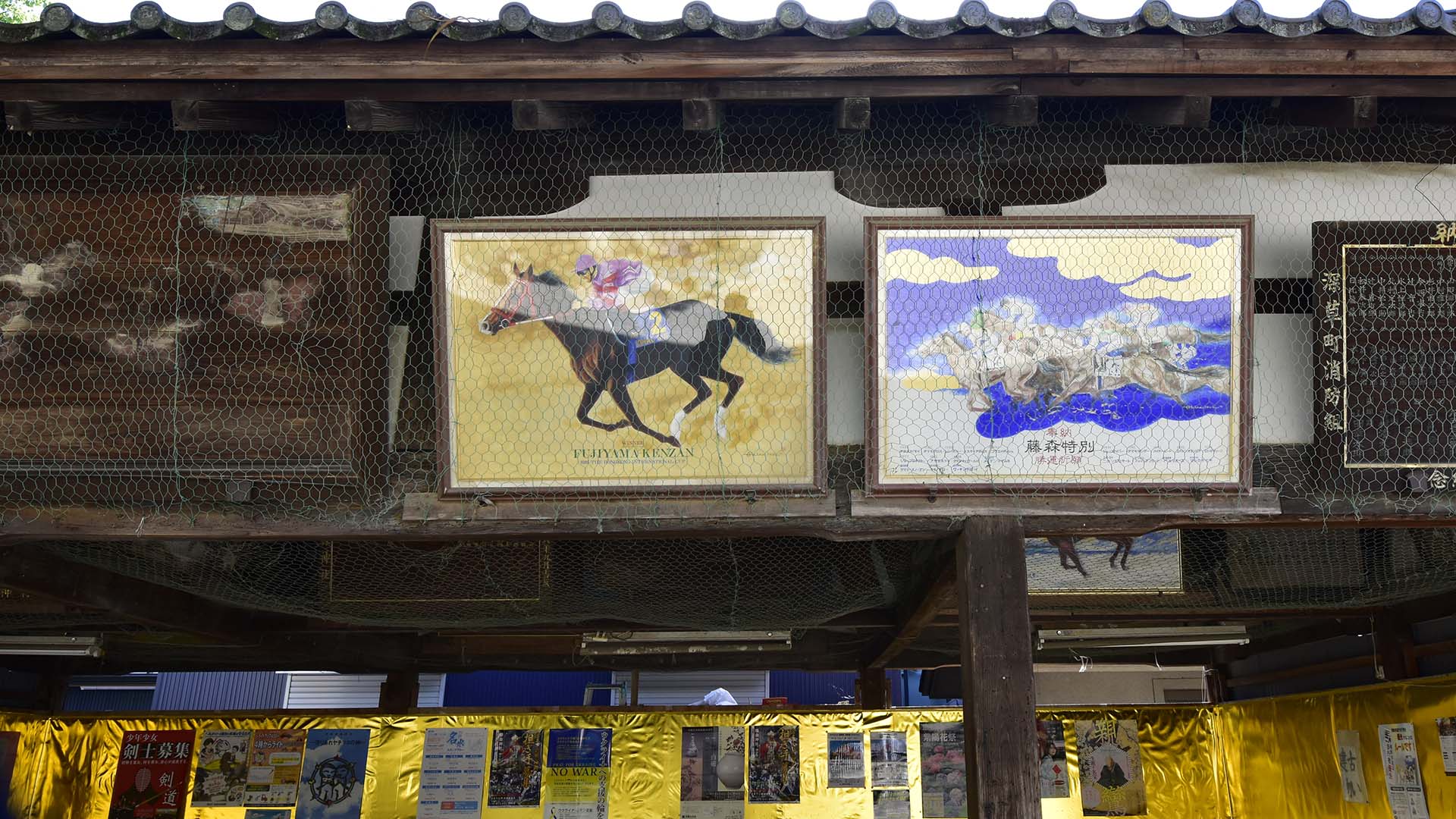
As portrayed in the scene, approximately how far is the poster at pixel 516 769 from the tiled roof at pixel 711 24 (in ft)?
19.7

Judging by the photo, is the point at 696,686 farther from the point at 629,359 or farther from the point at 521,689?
the point at 629,359

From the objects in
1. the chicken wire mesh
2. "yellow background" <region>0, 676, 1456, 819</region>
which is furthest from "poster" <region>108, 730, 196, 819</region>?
the chicken wire mesh

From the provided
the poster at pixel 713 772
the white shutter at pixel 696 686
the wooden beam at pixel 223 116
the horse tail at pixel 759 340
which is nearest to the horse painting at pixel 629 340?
the horse tail at pixel 759 340

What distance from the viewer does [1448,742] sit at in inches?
268

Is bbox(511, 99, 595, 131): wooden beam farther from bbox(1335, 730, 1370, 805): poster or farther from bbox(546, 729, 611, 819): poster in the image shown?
bbox(1335, 730, 1370, 805): poster

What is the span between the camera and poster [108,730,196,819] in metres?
8.81

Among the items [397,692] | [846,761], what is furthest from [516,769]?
[846,761]

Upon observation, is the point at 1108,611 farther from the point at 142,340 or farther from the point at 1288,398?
the point at 142,340

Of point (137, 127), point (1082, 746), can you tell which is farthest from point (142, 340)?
point (1082, 746)

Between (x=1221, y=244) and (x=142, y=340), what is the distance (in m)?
4.67

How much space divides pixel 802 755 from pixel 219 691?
35.7 feet

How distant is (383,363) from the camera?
4871 millimetres

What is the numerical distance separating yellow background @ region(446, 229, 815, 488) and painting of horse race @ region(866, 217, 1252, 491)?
1.25ft

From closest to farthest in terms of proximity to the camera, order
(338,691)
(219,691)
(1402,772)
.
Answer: (1402,772)
(219,691)
(338,691)
